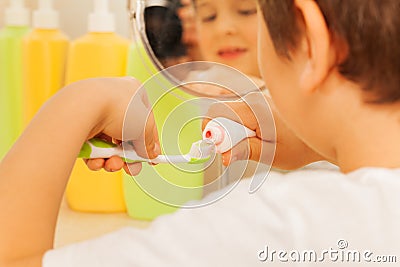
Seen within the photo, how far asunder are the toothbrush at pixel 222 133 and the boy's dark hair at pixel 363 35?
12 cm

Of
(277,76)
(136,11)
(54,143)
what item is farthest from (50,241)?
(136,11)

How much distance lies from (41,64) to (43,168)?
0.46m

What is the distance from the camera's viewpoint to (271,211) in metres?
0.32

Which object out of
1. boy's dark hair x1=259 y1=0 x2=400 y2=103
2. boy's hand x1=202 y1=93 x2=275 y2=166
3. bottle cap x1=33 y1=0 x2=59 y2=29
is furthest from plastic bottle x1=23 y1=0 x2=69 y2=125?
boy's dark hair x1=259 y1=0 x2=400 y2=103

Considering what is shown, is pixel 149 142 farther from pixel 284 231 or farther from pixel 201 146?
pixel 284 231

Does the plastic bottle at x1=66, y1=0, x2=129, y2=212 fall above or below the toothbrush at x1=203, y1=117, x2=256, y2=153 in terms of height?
below

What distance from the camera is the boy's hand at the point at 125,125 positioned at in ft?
1.46

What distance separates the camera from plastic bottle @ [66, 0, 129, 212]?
2.63 ft

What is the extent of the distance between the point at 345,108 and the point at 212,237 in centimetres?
A: 11

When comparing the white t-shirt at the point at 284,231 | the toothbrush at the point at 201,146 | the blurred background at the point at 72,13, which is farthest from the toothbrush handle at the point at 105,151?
the blurred background at the point at 72,13

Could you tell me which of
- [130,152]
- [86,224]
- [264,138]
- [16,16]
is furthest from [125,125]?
[16,16]

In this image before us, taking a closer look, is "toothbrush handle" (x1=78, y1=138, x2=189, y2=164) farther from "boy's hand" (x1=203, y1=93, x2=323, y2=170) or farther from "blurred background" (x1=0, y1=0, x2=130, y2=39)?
"blurred background" (x1=0, y1=0, x2=130, y2=39)

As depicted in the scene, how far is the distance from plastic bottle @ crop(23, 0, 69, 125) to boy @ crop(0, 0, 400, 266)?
1.49 feet

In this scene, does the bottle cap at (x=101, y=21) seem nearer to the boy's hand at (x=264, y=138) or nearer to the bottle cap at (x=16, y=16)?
the bottle cap at (x=16, y=16)
